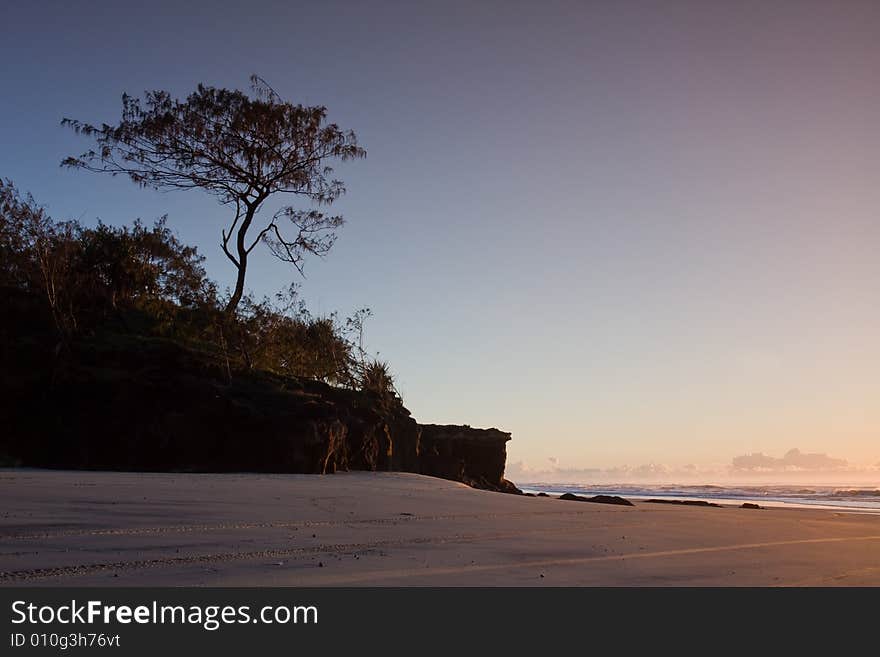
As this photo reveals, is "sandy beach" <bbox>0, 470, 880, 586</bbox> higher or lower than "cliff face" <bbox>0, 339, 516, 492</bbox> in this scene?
lower

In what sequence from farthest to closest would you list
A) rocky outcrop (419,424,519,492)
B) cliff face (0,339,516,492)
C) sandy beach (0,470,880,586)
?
1. rocky outcrop (419,424,519,492)
2. cliff face (0,339,516,492)
3. sandy beach (0,470,880,586)

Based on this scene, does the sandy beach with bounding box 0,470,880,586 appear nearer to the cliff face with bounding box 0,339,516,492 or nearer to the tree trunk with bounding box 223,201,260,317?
the cliff face with bounding box 0,339,516,492

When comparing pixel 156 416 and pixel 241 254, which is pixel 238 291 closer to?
pixel 241 254

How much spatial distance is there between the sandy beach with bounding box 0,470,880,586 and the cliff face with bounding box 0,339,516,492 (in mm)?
3278

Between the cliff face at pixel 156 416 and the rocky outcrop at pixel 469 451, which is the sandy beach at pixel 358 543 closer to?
the cliff face at pixel 156 416

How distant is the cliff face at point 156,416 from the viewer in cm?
1180

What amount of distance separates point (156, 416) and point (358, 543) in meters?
7.94

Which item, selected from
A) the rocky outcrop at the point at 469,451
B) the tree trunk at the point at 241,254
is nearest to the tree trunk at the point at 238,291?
the tree trunk at the point at 241,254

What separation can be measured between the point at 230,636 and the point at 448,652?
96 cm

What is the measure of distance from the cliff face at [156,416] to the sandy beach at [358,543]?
3278 millimetres

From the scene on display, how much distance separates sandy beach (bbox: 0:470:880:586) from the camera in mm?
4215

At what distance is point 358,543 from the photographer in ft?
17.8

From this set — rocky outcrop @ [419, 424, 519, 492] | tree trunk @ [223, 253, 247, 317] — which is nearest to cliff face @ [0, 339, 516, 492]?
tree trunk @ [223, 253, 247, 317]

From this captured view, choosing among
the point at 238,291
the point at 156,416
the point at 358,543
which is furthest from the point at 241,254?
the point at 358,543
